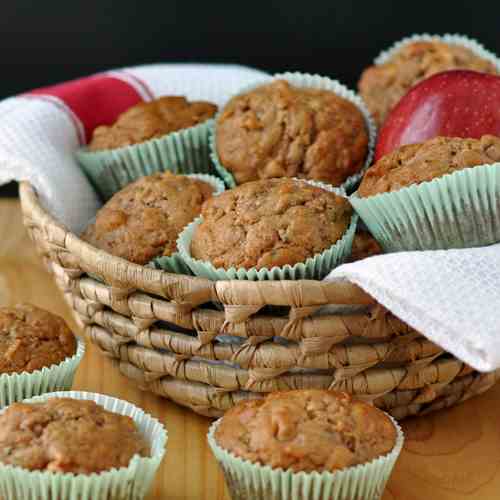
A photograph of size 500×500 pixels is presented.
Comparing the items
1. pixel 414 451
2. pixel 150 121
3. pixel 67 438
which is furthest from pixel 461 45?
pixel 67 438

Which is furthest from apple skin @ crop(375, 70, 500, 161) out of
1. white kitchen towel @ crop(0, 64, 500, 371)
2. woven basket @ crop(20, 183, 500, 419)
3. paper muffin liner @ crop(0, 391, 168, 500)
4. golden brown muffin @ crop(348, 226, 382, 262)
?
paper muffin liner @ crop(0, 391, 168, 500)

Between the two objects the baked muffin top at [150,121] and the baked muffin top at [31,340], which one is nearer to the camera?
the baked muffin top at [31,340]

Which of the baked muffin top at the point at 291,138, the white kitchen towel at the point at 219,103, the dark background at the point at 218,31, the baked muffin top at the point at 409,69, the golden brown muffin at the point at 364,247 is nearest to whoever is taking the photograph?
the white kitchen towel at the point at 219,103

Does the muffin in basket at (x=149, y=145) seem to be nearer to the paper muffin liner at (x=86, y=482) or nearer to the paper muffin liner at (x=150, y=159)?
the paper muffin liner at (x=150, y=159)

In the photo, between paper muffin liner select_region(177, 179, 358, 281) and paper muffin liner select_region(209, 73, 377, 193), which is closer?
paper muffin liner select_region(177, 179, 358, 281)

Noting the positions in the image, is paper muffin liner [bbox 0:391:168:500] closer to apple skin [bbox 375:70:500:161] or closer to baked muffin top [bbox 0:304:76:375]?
baked muffin top [bbox 0:304:76:375]

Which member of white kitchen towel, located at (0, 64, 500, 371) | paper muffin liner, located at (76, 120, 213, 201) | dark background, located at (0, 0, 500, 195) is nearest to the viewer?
white kitchen towel, located at (0, 64, 500, 371)

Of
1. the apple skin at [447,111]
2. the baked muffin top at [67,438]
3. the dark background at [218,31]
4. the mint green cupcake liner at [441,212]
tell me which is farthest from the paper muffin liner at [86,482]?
the dark background at [218,31]
